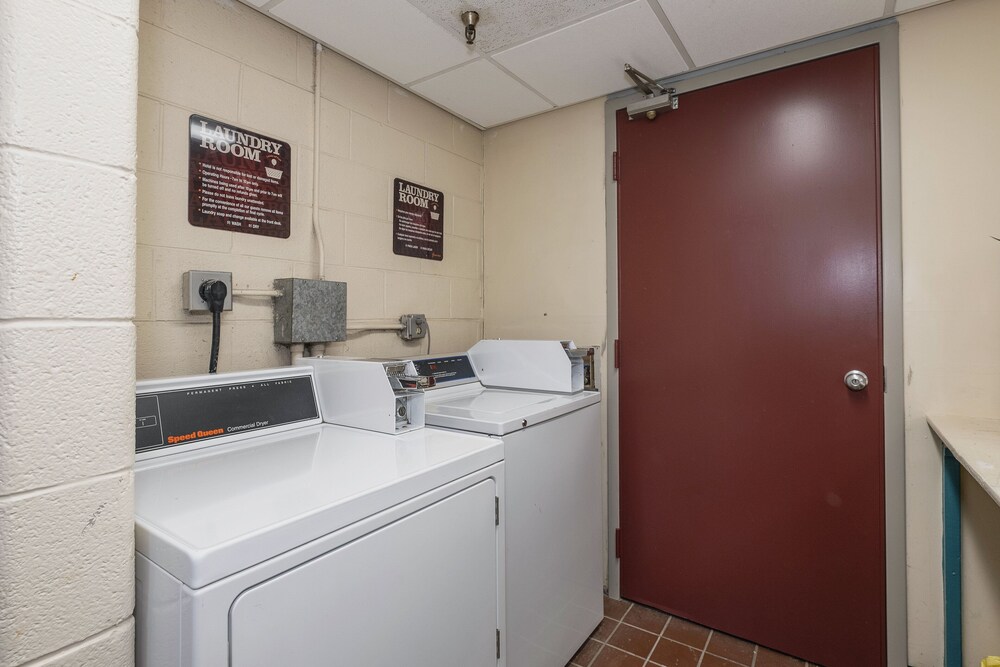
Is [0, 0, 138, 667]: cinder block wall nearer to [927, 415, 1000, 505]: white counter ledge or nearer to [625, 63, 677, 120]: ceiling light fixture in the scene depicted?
[927, 415, 1000, 505]: white counter ledge

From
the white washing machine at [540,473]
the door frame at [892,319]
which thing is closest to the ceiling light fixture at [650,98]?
the door frame at [892,319]

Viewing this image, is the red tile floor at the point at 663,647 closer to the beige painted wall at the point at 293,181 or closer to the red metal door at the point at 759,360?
the red metal door at the point at 759,360

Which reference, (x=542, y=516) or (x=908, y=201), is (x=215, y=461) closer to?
(x=542, y=516)

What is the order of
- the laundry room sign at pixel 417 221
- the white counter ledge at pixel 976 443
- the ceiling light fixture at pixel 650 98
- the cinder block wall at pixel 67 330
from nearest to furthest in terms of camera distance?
the cinder block wall at pixel 67 330
the white counter ledge at pixel 976 443
the ceiling light fixture at pixel 650 98
the laundry room sign at pixel 417 221

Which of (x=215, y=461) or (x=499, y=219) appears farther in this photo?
(x=499, y=219)

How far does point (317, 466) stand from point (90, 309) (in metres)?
0.54

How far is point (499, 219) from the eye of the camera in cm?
267

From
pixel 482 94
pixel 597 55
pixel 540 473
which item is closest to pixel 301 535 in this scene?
pixel 540 473

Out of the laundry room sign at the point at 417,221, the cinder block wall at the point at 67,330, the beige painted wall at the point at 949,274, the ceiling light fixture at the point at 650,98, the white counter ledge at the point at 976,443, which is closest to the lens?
the cinder block wall at the point at 67,330

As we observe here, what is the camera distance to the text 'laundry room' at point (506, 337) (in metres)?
0.81

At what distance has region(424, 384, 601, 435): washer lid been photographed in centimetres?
149

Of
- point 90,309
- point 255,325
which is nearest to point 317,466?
point 90,309

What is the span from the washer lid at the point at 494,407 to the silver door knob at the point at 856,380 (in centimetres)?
89

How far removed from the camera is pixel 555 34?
1821 mm
